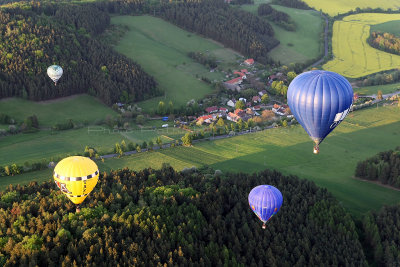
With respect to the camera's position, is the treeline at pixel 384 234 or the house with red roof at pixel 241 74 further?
the house with red roof at pixel 241 74

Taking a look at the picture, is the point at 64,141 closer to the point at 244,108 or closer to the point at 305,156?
the point at 244,108

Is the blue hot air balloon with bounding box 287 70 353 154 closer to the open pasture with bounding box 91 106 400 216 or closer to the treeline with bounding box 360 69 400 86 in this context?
the open pasture with bounding box 91 106 400 216

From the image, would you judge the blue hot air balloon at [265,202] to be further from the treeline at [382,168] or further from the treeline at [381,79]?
the treeline at [381,79]

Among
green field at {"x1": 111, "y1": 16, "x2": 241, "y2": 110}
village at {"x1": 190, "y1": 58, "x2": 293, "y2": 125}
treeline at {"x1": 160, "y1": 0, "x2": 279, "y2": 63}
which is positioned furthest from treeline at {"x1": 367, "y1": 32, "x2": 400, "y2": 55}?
green field at {"x1": 111, "y1": 16, "x2": 241, "y2": 110}

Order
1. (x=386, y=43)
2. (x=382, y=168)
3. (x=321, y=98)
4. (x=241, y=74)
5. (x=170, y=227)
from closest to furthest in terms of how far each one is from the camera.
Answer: (x=170, y=227)
(x=321, y=98)
(x=382, y=168)
(x=241, y=74)
(x=386, y=43)

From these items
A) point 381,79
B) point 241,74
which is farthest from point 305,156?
point 381,79

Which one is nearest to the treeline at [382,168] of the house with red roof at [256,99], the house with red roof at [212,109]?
the house with red roof at [212,109]

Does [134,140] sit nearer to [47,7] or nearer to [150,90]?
[150,90]
